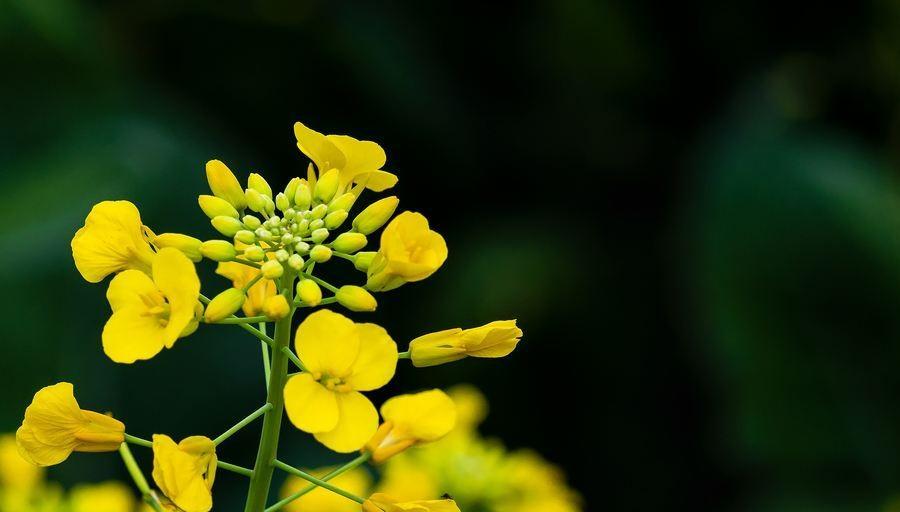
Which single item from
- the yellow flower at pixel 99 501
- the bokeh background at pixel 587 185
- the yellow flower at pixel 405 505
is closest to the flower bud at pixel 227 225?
the yellow flower at pixel 405 505

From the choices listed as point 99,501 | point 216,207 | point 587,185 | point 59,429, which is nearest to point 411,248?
point 216,207

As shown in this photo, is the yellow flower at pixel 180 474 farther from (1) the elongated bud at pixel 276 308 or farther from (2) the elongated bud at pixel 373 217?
(2) the elongated bud at pixel 373 217

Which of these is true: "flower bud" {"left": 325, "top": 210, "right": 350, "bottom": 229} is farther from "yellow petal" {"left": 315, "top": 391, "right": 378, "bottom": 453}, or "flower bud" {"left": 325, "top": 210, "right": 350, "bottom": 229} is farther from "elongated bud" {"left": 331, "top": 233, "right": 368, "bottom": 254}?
"yellow petal" {"left": 315, "top": 391, "right": 378, "bottom": 453}

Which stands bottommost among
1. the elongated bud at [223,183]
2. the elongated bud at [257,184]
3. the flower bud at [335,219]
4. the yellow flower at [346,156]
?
the flower bud at [335,219]

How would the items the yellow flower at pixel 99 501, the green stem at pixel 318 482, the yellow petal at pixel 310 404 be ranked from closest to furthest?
the yellow petal at pixel 310 404 → the green stem at pixel 318 482 → the yellow flower at pixel 99 501

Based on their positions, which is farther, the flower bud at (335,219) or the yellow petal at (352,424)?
A: the flower bud at (335,219)

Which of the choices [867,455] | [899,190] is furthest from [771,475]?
[899,190]

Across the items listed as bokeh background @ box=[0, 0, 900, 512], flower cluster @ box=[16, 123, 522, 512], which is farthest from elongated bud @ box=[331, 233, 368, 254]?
bokeh background @ box=[0, 0, 900, 512]
